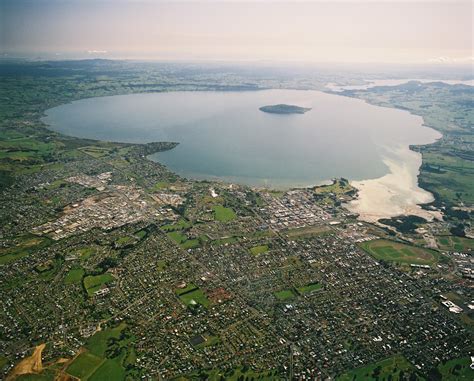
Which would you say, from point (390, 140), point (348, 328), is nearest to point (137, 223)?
point (348, 328)

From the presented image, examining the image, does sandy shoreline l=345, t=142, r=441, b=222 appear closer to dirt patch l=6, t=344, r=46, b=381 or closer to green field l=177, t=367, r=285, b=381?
green field l=177, t=367, r=285, b=381

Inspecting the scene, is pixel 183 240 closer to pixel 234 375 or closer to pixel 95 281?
pixel 95 281

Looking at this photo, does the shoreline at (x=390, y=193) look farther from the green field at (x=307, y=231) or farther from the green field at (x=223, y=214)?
the green field at (x=223, y=214)

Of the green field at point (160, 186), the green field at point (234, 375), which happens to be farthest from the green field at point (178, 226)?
the green field at point (234, 375)

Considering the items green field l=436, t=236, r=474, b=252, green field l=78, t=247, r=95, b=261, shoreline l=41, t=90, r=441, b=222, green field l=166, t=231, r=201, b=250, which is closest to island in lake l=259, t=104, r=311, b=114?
shoreline l=41, t=90, r=441, b=222

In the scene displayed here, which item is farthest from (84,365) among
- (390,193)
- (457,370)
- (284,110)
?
(284,110)

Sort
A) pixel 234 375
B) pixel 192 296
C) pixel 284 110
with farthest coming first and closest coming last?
1. pixel 284 110
2. pixel 192 296
3. pixel 234 375
